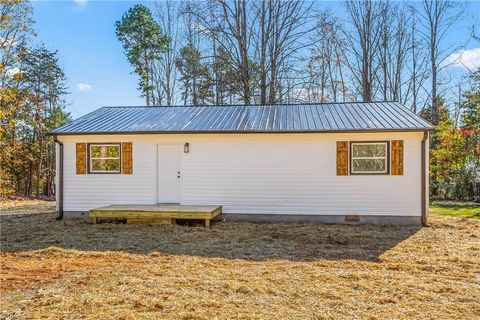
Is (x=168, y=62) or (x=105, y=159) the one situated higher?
(x=168, y=62)

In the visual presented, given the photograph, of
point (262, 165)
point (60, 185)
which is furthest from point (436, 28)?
point (60, 185)

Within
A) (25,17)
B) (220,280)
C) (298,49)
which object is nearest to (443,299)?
(220,280)

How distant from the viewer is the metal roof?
9398 millimetres

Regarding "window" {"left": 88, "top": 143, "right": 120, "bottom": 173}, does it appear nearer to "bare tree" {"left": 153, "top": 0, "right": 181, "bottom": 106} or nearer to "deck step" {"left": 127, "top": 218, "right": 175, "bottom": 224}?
"deck step" {"left": 127, "top": 218, "right": 175, "bottom": 224}

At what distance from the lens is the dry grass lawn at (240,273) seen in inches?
147

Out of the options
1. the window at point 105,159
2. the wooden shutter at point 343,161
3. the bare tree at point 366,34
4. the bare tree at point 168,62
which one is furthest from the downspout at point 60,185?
the bare tree at point 366,34

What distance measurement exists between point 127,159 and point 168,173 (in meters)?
1.18

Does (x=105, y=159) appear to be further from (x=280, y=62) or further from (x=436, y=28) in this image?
(x=436, y=28)

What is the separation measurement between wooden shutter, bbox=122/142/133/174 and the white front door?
2.50 ft

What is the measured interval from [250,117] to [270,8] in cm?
1044

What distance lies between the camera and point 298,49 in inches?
746

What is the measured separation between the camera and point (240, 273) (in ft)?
16.6

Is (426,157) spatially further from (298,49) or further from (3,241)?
(298,49)

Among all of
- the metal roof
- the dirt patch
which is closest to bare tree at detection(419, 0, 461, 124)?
the metal roof
